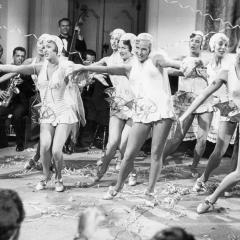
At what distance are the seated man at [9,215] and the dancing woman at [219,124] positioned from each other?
3.56m

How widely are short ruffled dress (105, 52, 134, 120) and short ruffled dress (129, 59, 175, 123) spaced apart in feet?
2.68

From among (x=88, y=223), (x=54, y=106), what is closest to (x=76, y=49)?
(x=54, y=106)

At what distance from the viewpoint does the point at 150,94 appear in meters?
5.55

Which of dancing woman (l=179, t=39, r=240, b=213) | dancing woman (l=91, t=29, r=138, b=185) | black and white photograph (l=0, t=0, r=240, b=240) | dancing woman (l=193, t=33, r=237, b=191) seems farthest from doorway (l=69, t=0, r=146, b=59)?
dancing woman (l=179, t=39, r=240, b=213)

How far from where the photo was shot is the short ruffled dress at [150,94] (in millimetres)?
5543

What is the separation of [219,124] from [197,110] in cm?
93

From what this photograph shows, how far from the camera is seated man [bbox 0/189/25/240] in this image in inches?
96.0

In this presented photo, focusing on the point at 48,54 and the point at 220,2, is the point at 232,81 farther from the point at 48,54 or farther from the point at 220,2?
the point at 220,2

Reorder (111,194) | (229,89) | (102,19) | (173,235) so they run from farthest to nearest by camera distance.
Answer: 1. (102,19)
2. (111,194)
3. (229,89)
4. (173,235)

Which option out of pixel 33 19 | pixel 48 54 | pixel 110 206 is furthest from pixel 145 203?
pixel 33 19

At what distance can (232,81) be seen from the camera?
523 cm

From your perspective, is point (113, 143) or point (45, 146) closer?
point (45, 146)

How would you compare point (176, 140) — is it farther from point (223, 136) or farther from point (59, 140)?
point (59, 140)

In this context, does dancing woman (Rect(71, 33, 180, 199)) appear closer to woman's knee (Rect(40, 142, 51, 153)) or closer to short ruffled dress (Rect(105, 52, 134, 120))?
short ruffled dress (Rect(105, 52, 134, 120))
